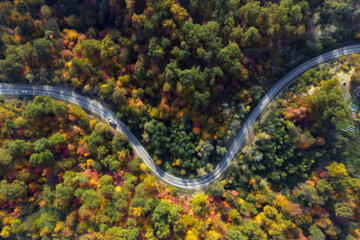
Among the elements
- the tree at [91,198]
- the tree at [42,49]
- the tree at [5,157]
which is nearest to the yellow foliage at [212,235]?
→ the tree at [91,198]

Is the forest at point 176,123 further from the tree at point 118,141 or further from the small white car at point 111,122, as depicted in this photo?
the small white car at point 111,122

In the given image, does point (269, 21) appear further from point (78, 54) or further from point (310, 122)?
point (78, 54)

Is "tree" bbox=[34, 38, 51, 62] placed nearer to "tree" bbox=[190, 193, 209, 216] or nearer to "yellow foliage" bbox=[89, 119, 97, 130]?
"yellow foliage" bbox=[89, 119, 97, 130]

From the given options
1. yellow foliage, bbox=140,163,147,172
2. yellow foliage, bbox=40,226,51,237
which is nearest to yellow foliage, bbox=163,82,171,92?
yellow foliage, bbox=140,163,147,172

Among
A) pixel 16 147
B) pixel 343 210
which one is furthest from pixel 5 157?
pixel 343 210

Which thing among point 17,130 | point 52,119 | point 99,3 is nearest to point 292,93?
point 99,3

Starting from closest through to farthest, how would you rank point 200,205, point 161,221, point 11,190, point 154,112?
1. point 11,190
2. point 161,221
3. point 200,205
4. point 154,112

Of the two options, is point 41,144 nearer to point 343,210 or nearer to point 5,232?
point 5,232
